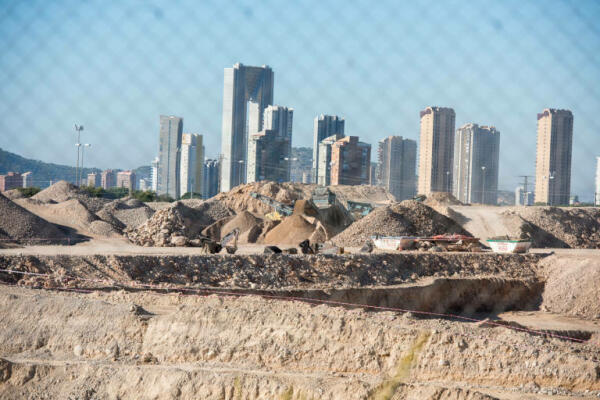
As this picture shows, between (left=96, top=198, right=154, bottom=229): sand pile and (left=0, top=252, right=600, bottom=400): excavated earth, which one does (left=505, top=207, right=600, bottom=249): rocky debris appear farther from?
(left=0, top=252, right=600, bottom=400): excavated earth

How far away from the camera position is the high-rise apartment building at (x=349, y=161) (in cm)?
8850

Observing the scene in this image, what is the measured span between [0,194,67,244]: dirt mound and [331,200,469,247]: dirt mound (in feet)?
44.0

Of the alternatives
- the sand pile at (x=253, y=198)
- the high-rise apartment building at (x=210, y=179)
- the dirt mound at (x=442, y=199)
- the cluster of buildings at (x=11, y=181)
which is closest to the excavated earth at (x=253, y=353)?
the sand pile at (x=253, y=198)

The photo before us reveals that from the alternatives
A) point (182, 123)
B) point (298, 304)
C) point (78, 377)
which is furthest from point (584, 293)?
point (182, 123)

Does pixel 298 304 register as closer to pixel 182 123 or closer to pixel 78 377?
pixel 78 377

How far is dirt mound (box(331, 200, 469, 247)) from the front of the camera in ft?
110

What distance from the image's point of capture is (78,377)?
11312 millimetres

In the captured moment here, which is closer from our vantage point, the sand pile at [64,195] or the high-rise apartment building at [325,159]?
the sand pile at [64,195]

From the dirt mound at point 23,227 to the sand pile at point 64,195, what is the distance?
1424cm

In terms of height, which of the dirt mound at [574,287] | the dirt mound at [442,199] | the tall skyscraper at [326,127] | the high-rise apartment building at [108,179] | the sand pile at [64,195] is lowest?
the dirt mound at [574,287]

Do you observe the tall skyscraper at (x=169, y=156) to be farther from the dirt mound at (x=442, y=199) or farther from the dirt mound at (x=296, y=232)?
the dirt mound at (x=296, y=232)

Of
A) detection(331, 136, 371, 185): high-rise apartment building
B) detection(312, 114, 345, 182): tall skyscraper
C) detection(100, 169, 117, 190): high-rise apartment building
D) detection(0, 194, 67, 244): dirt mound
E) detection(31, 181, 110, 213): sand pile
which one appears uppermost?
detection(312, 114, 345, 182): tall skyscraper

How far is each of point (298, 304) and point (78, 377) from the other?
530cm

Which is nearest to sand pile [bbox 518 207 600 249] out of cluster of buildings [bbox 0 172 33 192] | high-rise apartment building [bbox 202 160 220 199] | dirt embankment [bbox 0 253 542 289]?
dirt embankment [bbox 0 253 542 289]
